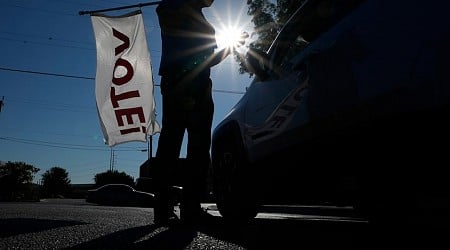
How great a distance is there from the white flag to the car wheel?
4173 millimetres

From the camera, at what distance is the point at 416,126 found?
6.38 ft

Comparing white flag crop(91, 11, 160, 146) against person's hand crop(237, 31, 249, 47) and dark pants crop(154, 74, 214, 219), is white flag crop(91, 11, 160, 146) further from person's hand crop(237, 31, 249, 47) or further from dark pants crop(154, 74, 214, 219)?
dark pants crop(154, 74, 214, 219)

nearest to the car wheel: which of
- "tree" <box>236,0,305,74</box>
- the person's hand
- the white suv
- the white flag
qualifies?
the white suv

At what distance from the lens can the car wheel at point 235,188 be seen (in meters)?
3.66

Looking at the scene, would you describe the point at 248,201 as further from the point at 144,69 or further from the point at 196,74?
the point at 144,69

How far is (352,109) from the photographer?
228cm

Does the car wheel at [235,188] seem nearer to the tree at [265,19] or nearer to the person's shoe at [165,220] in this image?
the person's shoe at [165,220]

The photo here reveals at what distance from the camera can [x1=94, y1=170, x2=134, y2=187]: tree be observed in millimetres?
68938

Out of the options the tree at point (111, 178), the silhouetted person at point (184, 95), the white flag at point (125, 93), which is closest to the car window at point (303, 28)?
the silhouetted person at point (184, 95)

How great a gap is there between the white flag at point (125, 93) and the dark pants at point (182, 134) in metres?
4.63

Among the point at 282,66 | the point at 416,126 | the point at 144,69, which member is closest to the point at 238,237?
the point at 416,126

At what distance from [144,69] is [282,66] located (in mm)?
5596

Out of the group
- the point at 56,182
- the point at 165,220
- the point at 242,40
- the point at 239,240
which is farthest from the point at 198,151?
the point at 56,182

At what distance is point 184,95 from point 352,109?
4.79 ft
